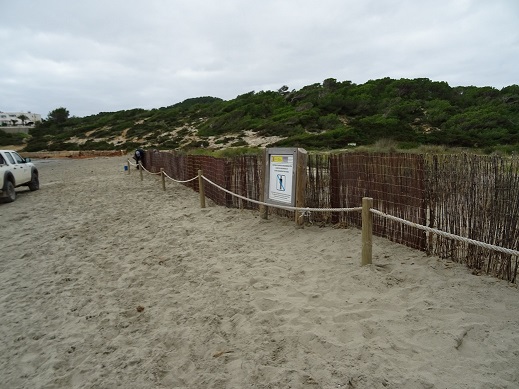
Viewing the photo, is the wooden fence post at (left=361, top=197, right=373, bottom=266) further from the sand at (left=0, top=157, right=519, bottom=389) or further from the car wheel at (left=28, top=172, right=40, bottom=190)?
the car wheel at (left=28, top=172, right=40, bottom=190)

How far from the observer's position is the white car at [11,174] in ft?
38.4

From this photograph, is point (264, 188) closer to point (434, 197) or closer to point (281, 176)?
point (281, 176)

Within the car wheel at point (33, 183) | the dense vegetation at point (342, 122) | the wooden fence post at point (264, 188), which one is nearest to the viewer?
the wooden fence post at point (264, 188)

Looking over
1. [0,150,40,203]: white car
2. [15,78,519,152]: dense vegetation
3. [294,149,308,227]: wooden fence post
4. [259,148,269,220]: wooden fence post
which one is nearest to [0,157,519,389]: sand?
[294,149,308,227]: wooden fence post

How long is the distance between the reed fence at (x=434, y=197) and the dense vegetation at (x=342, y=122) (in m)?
16.2

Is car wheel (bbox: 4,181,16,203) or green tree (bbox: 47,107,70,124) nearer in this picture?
car wheel (bbox: 4,181,16,203)

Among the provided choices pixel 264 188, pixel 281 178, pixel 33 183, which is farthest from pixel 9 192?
pixel 281 178

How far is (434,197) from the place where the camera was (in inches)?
174

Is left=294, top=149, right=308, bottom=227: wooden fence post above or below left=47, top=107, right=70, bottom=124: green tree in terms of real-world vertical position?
below

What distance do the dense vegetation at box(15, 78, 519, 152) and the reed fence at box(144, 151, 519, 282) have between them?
53.2ft

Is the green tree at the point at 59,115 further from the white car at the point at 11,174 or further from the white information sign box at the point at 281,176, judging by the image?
the white information sign box at the point at 281,176

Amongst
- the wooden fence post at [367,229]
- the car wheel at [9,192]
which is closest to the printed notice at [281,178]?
the wooden fence post at [367,229]

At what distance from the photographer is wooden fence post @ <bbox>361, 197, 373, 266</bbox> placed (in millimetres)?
4281

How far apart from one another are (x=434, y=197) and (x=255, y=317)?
2515 millimetres
